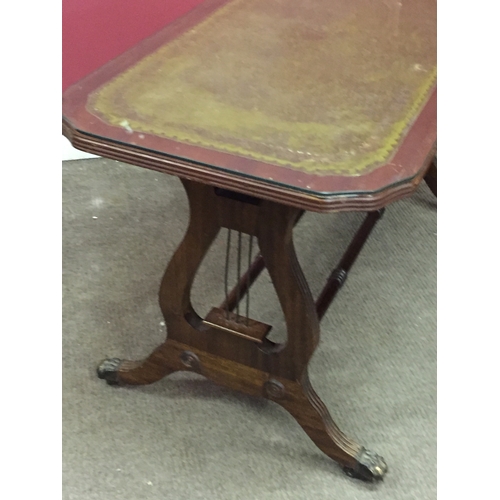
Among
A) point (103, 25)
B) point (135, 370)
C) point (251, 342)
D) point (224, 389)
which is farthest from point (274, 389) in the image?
point (103, 25)

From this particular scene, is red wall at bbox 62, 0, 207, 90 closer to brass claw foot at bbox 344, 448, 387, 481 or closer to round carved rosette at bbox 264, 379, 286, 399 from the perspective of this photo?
round carved rosette at bbox 264, 379, 286, 399

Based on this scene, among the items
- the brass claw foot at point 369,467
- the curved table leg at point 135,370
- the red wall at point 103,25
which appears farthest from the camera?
the red wall at point 103,25

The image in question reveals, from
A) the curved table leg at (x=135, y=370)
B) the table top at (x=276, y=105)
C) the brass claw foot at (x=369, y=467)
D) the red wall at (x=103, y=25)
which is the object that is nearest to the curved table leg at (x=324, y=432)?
the brass claw foot at (x=369, y=467)

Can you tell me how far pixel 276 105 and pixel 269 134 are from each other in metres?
0.10

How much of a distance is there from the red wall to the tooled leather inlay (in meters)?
0.69

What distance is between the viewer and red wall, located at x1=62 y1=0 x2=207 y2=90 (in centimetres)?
183

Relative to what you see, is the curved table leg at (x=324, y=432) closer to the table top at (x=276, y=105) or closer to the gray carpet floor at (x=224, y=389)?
the gray carpet floor at (x=224, y=389)

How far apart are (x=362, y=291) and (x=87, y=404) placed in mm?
780

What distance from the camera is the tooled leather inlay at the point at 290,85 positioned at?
2.71 ft

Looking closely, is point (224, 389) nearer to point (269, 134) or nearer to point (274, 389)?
point (274, 389)

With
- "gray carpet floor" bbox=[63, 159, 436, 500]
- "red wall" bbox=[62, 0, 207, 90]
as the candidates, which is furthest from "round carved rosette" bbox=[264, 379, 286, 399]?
"red wall" bbox=[62, 0, 207, 90]

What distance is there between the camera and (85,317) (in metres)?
1.48

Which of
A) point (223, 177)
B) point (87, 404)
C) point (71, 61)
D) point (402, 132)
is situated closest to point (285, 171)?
point (223, 177)

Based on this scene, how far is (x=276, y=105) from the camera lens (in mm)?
920
